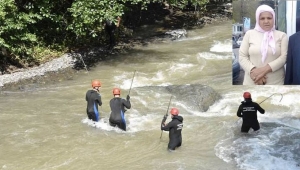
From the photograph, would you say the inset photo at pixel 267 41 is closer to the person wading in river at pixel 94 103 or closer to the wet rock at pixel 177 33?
the person wading in river at pixel 94 103

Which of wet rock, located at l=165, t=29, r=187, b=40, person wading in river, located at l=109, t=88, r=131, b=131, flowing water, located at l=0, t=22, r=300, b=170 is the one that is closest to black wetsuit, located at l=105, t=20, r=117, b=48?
flowing water, located at l=0, t=22, r=300, b=170

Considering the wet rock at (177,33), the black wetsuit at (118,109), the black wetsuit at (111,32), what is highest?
the black wetsuit at (111,32)

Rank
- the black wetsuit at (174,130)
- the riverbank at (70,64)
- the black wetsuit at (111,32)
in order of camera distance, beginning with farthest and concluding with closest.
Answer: the black wetsuit at (111,32)
the riverbank at (70,64)
the black wetsuit at (174,130)

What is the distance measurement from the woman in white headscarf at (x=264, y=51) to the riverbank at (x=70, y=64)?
10.5 m

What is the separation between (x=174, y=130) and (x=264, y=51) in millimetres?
4207

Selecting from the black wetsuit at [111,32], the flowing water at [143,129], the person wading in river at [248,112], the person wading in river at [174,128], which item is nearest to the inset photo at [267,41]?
the flowing water at [143,129]

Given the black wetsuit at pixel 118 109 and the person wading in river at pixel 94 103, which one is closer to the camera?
the black wetsuit at pixel 118 109

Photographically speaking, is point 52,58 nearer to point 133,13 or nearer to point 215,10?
point 133,13

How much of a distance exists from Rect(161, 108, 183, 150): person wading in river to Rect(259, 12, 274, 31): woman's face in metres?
4.26

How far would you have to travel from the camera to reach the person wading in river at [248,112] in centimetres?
1072

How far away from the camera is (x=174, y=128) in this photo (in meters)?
10.0

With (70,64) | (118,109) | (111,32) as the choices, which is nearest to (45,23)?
(111,32)

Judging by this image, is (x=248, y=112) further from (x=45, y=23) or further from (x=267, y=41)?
(x=45, y=23)

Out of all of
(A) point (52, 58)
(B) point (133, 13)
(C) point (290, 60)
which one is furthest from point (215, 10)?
(C) point (290, 60)
